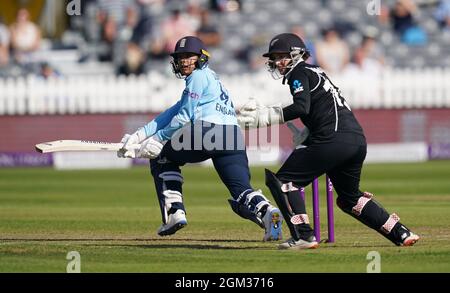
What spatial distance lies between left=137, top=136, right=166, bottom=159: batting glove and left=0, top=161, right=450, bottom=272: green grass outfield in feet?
2.78

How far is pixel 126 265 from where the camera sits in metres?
8.49

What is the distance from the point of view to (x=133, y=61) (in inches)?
1030

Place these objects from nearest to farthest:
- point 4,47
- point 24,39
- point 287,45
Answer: point 287,45 < point 24,39 < point 4,47

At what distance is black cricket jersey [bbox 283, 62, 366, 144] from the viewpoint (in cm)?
909

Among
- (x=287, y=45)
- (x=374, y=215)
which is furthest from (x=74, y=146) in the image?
(x=374, y=215)

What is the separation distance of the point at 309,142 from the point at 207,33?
17.4 meters

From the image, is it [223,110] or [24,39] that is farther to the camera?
[24,39]

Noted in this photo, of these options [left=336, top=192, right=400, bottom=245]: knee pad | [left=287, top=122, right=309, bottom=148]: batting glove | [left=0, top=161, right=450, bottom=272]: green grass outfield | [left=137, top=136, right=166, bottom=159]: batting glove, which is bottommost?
[left=0, top=161, right=450, bottom=272]: green grass outfield

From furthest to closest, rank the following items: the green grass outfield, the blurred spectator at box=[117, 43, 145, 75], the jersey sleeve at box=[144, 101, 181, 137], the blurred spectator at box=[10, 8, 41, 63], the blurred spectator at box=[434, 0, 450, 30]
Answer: the blurred spectator at box=[434, 0, 450, 30], the blurred spectator at box=[10, 8, 41, 63], the blurred spectator at box=[117, 43, 145, 75], the jersey sleeve at box=[144, 101, 181, 137], the green grass outfield

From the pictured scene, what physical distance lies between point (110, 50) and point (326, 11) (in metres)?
5.50

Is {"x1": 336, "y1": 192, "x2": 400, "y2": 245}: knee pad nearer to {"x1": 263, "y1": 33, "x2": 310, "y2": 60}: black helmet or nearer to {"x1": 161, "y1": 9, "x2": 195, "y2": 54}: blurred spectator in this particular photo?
{"x1": 263, "y1": 33, "x2": 310, "y2": 60}: black helmet

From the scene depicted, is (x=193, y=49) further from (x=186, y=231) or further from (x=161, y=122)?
(x=186, y=231)

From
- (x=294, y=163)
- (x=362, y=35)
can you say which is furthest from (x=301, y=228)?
(x=362, y=35)

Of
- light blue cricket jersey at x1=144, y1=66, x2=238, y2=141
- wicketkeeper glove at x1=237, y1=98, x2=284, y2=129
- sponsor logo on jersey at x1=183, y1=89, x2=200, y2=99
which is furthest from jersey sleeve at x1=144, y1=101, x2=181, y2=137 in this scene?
wicketkeeper glove at x1=237, y1=98, x2=284, y2=129
